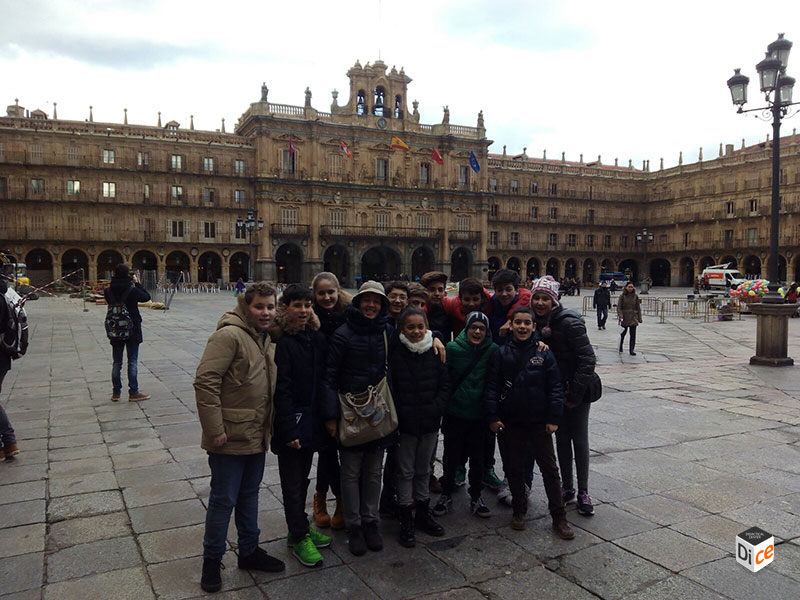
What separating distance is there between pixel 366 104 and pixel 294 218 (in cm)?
1071

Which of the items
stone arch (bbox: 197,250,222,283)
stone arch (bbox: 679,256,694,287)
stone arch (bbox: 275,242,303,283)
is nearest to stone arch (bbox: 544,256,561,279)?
stone arch (bbox: 679,256,694,287)

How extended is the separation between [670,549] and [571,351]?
132 centimetres

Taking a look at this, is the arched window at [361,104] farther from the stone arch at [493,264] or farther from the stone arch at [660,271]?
the stone arch at [660,271]

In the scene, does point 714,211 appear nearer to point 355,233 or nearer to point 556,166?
point 556,166

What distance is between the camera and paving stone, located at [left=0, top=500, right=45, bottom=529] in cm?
386

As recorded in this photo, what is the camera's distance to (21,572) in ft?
10.6

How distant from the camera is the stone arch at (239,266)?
45531mm

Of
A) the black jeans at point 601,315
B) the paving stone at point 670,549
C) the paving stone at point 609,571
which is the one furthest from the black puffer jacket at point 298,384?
the black jeans at point 601,315

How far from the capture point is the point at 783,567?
10.7ft

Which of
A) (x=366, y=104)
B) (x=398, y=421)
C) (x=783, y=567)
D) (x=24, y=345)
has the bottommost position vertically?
(x=783, y=567)

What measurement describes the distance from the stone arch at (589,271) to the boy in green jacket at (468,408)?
184 ft

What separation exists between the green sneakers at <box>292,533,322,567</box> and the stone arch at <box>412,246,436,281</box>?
45.9 m

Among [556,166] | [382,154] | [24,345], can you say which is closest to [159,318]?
[24,345]

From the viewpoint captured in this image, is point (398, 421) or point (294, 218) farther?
point (294, 218)
